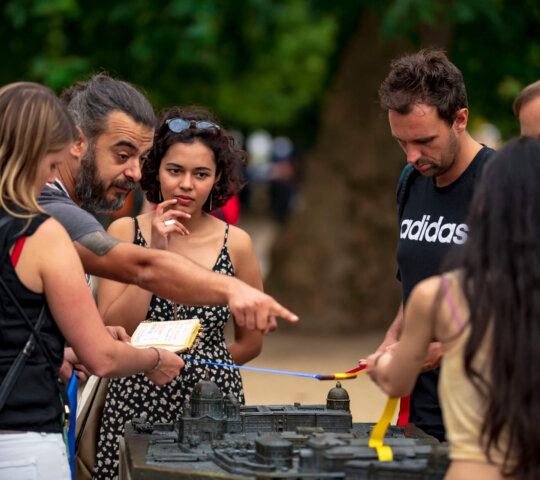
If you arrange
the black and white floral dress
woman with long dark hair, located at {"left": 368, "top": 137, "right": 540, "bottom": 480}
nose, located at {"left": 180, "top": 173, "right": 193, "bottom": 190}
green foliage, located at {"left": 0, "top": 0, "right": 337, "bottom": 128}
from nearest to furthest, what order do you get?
1. woman with long dark hair, located at {"left": 368, "top": 137, "right": 540, "bottom": 480}
2. the black and white floral dress
3. nose, located at {"left": 180, "top": 173, "right": 193, "bottom": 190}
4. green foliage, located at {"left": 0, "top": 0, "right": 337, "bottom": 128}

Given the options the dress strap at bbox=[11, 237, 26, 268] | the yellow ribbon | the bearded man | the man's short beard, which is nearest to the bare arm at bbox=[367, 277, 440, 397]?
the yellow ribbon

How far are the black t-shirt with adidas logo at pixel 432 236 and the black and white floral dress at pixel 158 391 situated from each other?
2.74 ft

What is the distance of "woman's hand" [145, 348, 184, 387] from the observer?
3.62 m

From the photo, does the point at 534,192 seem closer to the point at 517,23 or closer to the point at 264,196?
the point at 517,23

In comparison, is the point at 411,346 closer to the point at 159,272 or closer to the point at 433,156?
the point at 159,272

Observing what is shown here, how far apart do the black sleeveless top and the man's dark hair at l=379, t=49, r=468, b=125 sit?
1630 mm

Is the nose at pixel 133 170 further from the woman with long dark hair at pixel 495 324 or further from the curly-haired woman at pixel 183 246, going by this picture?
the woman with long dark hair at pixel 495 324

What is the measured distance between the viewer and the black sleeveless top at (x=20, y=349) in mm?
3037

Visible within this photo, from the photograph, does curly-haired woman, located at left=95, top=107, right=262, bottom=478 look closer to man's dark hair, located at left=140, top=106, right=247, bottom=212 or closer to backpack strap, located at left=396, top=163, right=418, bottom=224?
man's dark hair, located at left=140, top=106, right=247, bottom=212

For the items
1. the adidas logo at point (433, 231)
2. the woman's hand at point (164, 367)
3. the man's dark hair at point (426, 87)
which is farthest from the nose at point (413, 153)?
the woman's hand at point (164, 367)

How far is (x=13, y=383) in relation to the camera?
3041mm

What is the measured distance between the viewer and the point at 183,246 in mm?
4523

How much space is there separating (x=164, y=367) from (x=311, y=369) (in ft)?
26.3

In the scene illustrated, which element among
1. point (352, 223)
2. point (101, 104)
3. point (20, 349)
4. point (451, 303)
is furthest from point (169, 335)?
point (352, 223)
